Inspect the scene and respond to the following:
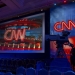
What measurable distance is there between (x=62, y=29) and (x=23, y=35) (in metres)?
2.34

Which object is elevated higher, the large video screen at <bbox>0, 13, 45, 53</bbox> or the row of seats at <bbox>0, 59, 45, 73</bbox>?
the large video screen at <bbox>0, 13, 45, 53</bbox>

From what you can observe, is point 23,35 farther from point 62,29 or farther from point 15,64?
point 62,29

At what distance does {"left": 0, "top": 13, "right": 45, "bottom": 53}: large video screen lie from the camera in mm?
9406

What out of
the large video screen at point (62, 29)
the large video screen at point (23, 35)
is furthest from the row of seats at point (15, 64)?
the large video screen at point (62, 29)

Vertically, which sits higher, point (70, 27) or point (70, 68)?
point (70, 27)

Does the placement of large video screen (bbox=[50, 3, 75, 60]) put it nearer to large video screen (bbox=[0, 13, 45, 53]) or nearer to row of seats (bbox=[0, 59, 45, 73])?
large video screen (bbox=[0, 13, 45, 53])

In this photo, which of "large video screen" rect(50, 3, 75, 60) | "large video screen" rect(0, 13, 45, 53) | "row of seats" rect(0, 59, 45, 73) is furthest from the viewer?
"large video screen" rect(0, 13, 45, 53)

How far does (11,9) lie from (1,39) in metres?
2.26

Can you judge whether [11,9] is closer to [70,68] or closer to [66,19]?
[66,19]

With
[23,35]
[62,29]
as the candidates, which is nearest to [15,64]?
[23,35]

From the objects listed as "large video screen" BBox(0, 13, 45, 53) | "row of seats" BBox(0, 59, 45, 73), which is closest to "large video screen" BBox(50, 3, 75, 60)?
"large video screen" BBox(0, 13, 45, 53)

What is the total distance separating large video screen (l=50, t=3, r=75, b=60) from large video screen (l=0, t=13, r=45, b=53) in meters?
0.59

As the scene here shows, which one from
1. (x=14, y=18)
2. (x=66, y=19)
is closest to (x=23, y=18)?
(x=14, y=18)

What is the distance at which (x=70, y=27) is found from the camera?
8711mm
